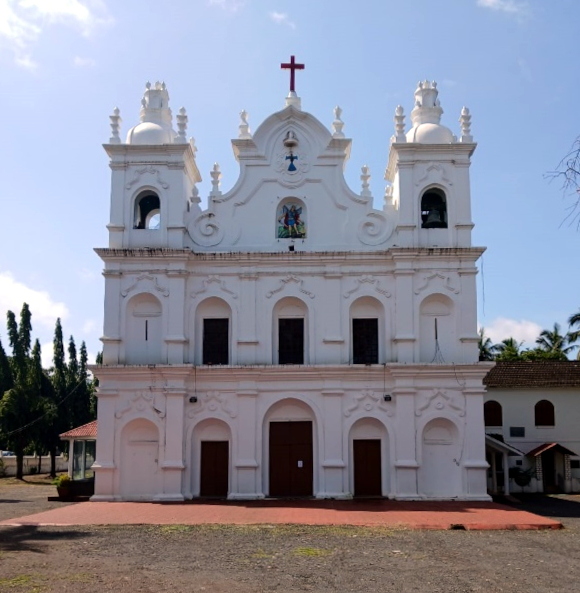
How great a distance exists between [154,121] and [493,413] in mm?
19155

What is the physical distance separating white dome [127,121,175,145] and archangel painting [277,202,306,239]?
4.97 m

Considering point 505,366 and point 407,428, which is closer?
point 407,428

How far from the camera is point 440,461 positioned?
88.7ft

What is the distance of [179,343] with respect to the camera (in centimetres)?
2762

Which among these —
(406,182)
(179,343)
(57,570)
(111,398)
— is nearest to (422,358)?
(406,182)

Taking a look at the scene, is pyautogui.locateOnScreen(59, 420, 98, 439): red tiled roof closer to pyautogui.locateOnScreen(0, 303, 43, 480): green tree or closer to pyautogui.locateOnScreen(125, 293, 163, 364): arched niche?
pyautogui.locateOnScreen(125, 293, 163, 364): arched niche

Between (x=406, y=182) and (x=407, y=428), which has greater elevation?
(x=406, y=182)

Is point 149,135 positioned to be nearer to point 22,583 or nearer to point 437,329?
point 437,329

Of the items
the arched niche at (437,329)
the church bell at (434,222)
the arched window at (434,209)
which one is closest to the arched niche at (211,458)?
the arched niche at (437,329)

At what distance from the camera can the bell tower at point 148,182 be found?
28688mm

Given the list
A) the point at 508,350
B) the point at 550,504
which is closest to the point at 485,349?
the point at 508,350

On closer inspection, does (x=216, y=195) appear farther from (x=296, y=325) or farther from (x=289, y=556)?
(x=289, y=556)

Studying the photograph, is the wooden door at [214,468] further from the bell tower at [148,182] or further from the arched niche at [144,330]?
the bell tower at [148,182]

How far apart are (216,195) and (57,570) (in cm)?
1790
